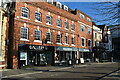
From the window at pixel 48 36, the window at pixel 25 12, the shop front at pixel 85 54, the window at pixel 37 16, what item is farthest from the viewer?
the shop front at pixel 85 54

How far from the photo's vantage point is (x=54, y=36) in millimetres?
25562

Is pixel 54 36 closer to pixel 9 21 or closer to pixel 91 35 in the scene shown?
pixel 9 21

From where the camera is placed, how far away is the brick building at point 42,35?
19.5 meters

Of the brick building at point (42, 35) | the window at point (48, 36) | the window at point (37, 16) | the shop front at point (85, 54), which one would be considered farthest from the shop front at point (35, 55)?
the shop front at point (85, 54)

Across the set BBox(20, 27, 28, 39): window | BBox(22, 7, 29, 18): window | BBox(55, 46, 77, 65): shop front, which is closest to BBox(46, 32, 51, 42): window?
BBox(55, 46, 77, 65): shop front

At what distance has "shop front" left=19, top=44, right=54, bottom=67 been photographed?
66.2 feet

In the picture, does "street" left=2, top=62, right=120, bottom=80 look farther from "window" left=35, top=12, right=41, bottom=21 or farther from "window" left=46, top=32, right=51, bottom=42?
"window" left=35, top=12, right=41, bottom=21

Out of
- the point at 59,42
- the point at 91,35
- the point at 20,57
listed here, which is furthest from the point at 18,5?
the point at 91,35

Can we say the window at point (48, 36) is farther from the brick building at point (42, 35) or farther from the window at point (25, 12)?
the window at point (25, 12)

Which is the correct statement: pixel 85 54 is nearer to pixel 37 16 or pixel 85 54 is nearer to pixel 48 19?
pixel 48 19

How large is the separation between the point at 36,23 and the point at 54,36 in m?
4.24

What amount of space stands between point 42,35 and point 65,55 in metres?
7.02

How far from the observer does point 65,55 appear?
1125 inches

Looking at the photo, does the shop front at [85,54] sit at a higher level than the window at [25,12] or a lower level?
lower
